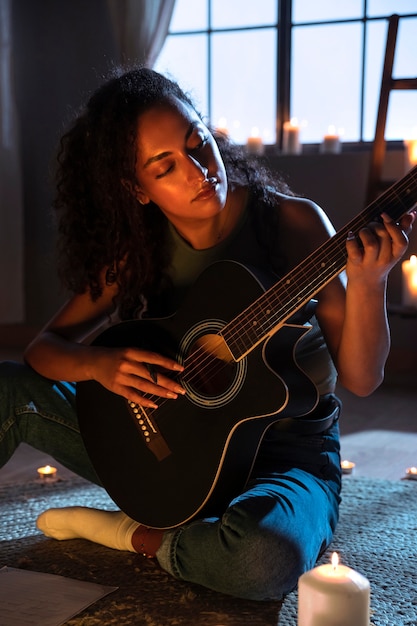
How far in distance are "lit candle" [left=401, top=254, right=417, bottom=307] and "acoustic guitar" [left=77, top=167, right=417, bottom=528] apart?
1.75m

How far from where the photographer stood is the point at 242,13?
361 cm

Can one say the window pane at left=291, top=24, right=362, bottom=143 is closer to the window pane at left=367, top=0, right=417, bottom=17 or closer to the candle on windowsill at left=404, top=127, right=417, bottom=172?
the window pane at left=367, top=0, right=417, bottom=17

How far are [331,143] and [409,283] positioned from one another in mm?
753

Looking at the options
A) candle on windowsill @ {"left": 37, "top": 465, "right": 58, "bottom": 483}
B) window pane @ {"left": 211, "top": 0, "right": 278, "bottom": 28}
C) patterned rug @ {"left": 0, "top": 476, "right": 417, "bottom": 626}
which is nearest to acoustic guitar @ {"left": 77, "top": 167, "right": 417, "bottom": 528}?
patterned rug @ {"left": 0, "top": 476, "right": 417, "bottom": 626}

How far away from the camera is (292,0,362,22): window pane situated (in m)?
3.38

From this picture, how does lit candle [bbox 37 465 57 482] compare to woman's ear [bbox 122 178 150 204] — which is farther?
lit candle [bbox 37 465 57 482]

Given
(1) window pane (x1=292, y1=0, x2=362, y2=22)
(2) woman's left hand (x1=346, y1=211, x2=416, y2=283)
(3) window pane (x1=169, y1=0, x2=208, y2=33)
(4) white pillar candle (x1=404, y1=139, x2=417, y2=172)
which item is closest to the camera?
(2) woman's left hand (x1=346, y1=211, x2=416, y2=283)

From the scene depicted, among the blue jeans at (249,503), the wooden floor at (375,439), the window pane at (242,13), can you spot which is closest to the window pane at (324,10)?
the window pane at (242,13)

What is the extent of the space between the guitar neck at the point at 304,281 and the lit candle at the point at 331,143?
217cm

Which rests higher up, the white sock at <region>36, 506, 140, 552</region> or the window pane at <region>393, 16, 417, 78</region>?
the window pane at <region>393, 16, 417, 78</region>

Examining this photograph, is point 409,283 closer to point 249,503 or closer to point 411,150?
point 411,150

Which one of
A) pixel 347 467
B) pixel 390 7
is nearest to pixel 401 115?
pixel 390 7

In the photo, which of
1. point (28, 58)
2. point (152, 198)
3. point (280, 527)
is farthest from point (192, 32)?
point (280, 527)

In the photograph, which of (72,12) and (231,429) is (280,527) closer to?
(231,429)
